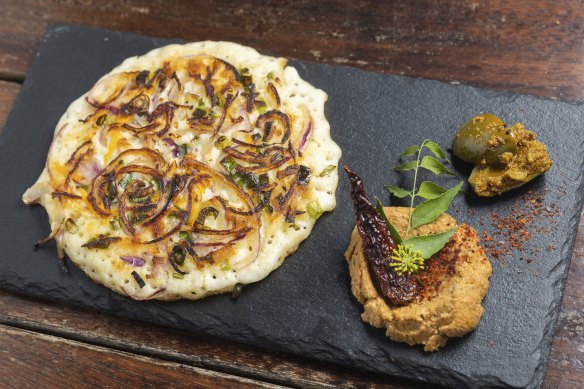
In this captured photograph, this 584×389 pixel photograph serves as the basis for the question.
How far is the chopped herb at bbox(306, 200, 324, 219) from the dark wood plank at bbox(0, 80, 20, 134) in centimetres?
257

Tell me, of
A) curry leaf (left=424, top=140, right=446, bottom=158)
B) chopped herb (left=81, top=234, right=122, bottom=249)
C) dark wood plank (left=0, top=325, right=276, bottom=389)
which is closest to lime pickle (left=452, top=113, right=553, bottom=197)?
curry leaf (left=424, top=140, right=446, bottom=158)

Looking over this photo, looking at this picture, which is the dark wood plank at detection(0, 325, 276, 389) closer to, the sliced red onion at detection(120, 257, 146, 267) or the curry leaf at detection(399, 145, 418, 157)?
the sliced red onion at detection(120, 257, 146, 267)

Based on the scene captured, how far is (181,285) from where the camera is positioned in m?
4.76

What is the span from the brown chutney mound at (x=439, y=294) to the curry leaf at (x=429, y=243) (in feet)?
0.40

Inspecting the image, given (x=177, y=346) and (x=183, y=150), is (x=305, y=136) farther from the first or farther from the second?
(x=177, y=346)

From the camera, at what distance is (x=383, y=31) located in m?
5.93

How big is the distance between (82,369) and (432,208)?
2.45m

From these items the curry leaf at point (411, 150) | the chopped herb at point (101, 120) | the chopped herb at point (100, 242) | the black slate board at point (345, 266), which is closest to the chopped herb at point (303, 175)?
the black slate board at point (345, 266)

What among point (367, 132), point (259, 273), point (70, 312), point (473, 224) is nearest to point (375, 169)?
point (367, 132)

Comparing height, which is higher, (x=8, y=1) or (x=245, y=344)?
(x=8, y=1)

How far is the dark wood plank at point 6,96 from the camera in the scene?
592cm

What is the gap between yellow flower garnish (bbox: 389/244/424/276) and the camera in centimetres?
449

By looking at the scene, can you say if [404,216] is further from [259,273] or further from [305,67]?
[305,67]

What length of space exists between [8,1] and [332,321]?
12.6 feet
